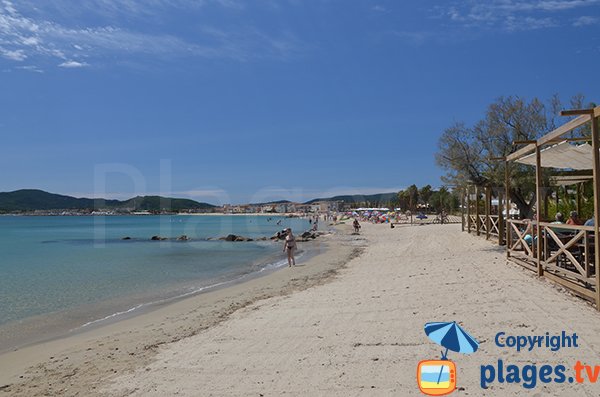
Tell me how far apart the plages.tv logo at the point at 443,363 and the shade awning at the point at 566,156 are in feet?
17.0

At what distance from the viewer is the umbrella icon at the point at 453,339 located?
174 inches

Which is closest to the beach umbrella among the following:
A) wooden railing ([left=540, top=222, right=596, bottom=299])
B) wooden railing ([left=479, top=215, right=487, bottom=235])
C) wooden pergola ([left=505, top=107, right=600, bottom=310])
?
wooden pergola ([left=505, top=107, right=600, bottom=310])

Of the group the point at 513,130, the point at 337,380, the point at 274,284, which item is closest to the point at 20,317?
the point at 274,284

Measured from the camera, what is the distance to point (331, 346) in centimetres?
508

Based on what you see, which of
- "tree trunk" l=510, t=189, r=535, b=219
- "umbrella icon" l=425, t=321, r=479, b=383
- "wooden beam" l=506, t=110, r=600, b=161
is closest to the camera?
"umbrella icon" l=425, t=321, r=479, b=383

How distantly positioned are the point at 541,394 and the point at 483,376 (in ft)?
1.60

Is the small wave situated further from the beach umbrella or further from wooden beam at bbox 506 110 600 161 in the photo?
wooden beam at bbox 506 110 600 161

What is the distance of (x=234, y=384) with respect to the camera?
4270 millimetres

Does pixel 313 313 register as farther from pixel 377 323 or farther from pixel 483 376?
pixel 483 376

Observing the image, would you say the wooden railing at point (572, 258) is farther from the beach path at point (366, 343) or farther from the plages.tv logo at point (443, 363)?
the plages.tv logo at point (443, 363)

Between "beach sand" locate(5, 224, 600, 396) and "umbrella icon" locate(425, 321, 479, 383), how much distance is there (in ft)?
0.31

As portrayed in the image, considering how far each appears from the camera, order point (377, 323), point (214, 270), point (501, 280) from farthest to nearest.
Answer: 1. point (214, 270)
2. point (501, 280)
3. point (377, 323)

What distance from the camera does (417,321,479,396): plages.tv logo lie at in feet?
12.4

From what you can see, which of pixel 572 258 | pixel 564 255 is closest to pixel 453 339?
pixel 572 258
